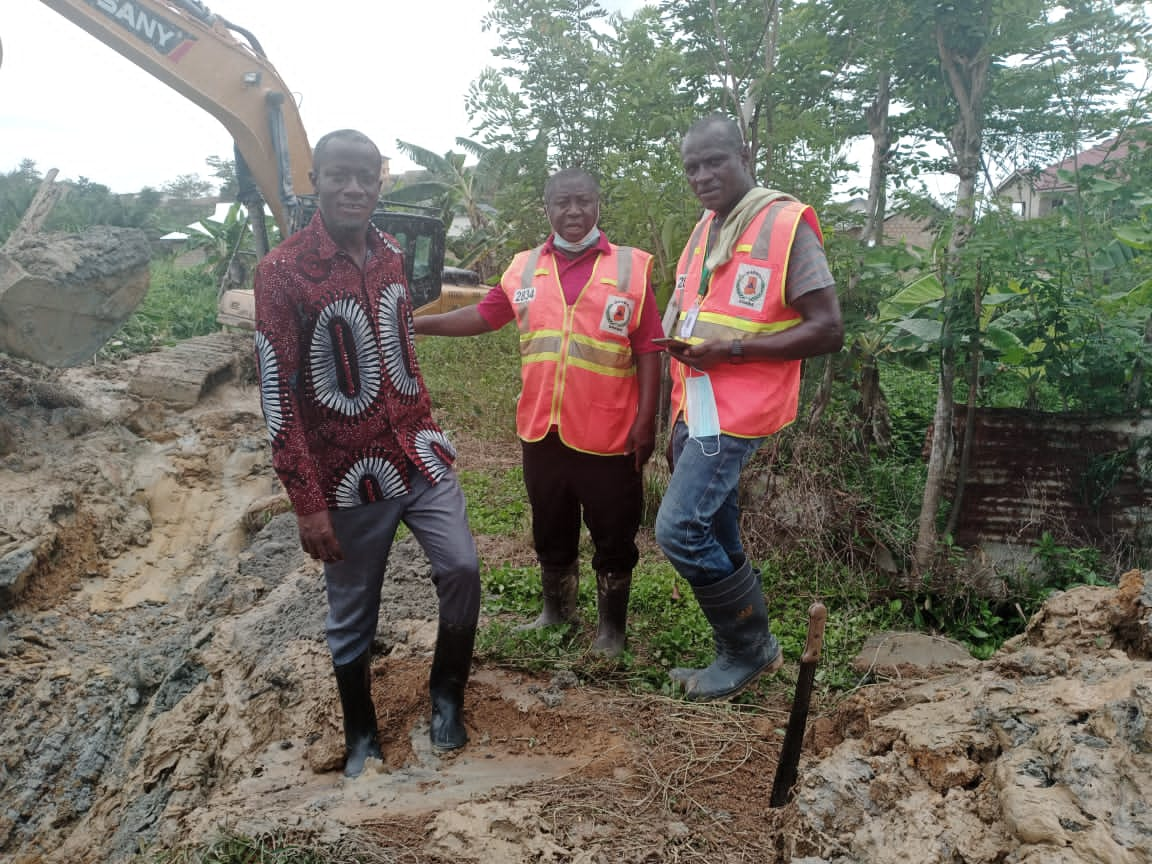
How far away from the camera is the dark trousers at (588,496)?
3555 millimetres

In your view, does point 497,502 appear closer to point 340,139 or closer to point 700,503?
point 700,503

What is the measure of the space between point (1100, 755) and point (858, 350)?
13.7 ft

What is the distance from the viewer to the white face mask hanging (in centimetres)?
303

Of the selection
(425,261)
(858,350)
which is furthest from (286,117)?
(858,350)

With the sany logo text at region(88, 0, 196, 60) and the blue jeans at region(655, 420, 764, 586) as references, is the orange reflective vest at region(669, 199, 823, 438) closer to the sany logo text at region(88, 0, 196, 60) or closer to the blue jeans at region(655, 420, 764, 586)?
the blue jeans at region(655, 420, 764, 586)

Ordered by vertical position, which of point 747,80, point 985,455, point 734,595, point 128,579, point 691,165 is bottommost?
point 128,579

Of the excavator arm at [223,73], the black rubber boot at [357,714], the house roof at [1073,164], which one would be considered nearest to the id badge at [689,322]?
the black rubber boot at [357,714]

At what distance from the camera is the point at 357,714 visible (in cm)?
302

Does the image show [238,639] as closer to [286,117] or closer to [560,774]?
[560,774]

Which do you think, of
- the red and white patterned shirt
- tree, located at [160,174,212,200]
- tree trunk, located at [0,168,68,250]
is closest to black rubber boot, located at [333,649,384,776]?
the red and white patterned shirt

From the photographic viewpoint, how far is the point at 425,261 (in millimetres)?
10375

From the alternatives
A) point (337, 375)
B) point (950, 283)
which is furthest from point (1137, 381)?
point (337, 375)

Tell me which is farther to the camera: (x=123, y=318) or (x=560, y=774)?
(x=123, y=318)

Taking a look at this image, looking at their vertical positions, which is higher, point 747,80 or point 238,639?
point 747,80
